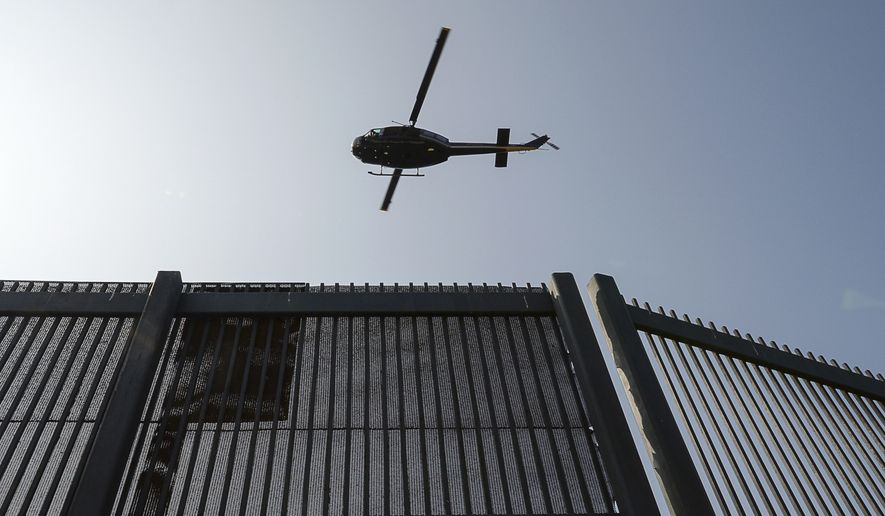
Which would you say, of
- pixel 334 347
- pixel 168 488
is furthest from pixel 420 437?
pixel 168 488

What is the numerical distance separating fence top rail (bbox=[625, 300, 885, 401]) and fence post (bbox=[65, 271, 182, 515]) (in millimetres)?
7804

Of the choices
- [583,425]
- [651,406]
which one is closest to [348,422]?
[583,425]

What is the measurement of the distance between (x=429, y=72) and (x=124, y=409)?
11106mm

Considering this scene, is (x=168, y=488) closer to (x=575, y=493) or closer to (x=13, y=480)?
(x=13, y=480)

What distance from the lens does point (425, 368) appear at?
934 cm

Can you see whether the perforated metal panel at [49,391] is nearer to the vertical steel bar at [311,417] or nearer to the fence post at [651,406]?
the vertical steel bar at [311,417]

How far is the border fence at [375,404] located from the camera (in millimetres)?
7629

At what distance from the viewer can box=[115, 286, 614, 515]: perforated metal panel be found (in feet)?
25.0

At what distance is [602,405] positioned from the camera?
857 cm

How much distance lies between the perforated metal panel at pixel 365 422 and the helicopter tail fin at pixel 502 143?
12.1m

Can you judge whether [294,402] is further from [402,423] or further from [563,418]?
[563,418]

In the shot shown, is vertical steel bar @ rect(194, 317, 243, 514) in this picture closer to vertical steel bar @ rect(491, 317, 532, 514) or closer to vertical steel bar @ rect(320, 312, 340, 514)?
vertical steel bar @ rect(320, 312, 340, 514)

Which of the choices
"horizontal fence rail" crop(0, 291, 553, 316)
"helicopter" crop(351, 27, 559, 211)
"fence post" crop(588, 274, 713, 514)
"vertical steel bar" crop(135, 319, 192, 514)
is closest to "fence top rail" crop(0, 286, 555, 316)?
"horizontal fence rail" crop(0, 291, 553, 316)

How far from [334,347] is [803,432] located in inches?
312
